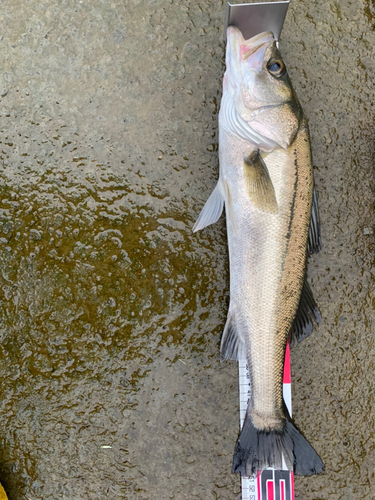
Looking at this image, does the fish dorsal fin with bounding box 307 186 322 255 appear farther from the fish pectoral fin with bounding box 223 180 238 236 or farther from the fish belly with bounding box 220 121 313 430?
the fish pectoral fin with bounding box 223 180 238 236

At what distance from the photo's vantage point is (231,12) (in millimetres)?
2041

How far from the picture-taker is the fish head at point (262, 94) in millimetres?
1948

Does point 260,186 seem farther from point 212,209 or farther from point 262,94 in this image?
point 262,94

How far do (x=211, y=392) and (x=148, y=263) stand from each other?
913 mm

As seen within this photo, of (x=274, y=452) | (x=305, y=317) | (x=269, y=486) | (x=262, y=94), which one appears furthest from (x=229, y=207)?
(x=269, y=486)

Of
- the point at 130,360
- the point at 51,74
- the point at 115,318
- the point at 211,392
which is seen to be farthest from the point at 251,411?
the point at 51,74

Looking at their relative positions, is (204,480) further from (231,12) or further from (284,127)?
(231,12)

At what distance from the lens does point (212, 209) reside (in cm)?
215

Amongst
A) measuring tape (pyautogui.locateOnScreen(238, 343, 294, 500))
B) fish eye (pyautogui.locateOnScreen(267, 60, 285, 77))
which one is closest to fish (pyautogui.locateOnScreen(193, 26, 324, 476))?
fish eye (pyautogui.locateOnScreen(267, 60, 285, 77))

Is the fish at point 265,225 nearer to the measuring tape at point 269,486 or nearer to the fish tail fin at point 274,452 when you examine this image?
the fish tail fin at point 274,452

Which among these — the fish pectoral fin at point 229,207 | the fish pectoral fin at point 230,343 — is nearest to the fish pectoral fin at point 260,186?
the fish pectoral fin at point 229,207

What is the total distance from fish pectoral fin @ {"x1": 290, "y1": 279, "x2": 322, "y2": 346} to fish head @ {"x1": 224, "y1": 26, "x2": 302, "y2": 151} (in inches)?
33.6

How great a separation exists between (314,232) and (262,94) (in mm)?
819

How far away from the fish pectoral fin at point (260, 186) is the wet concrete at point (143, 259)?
16.7 inches
